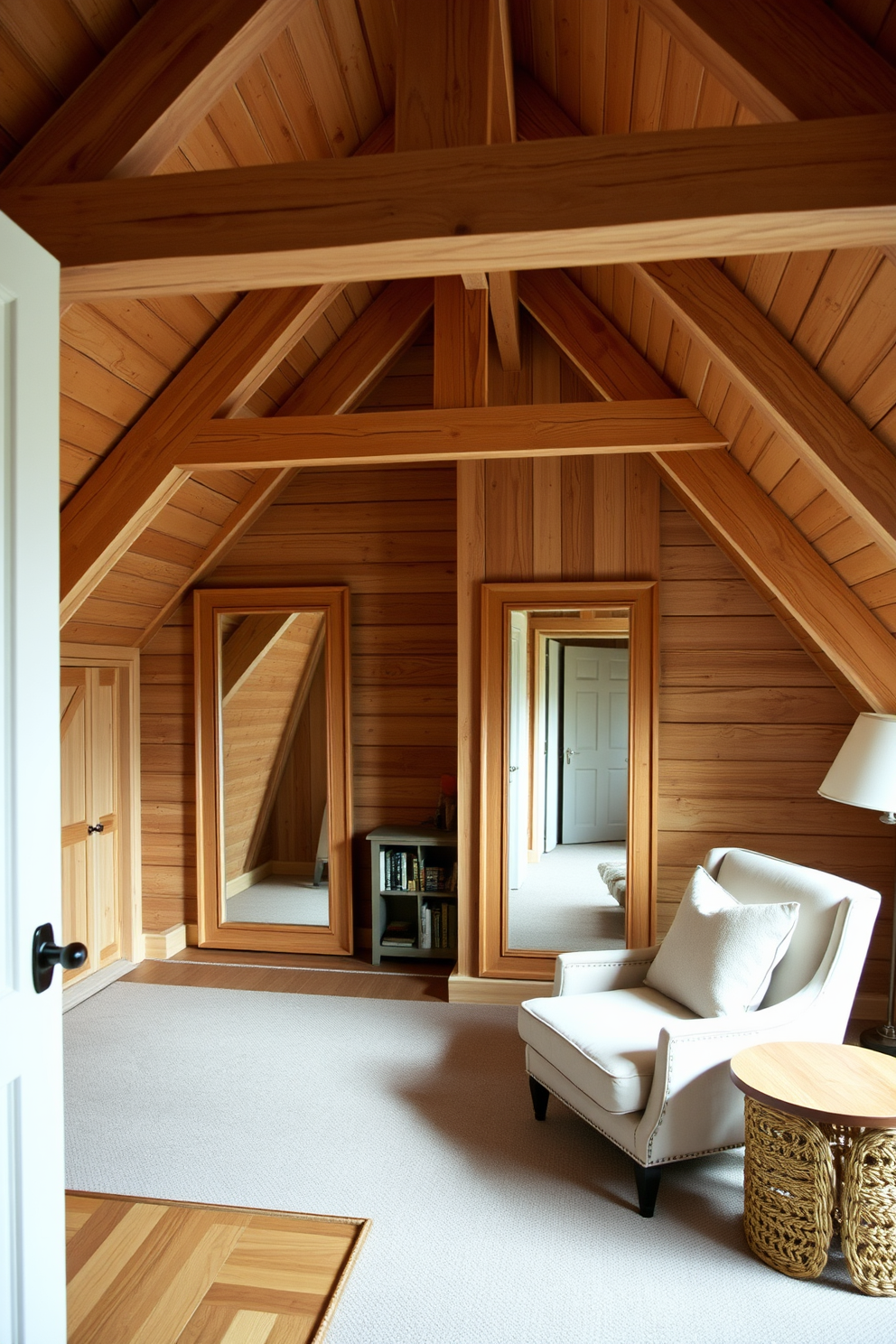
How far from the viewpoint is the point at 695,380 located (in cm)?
323

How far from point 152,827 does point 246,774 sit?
1.95ft

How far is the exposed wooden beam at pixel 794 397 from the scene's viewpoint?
240 centimetres

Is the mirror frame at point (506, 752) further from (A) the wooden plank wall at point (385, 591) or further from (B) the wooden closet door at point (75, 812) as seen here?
(B) the wooden closet door at point (75, 812)

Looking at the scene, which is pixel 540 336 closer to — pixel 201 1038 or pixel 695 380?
pixel 695 380

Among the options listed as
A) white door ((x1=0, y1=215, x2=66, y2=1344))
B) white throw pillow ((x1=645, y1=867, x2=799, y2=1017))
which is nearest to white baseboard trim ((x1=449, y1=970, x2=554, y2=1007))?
white throw pillow ((x1=645, y1=867, x2=799, y2=1017))

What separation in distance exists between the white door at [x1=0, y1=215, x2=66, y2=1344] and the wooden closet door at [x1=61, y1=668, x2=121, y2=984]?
9.45ft

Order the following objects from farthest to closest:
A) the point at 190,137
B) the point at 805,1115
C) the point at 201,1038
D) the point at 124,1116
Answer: the point at 201,1038, the point at 124,1116, the point at 190,137, the point at 805,1115

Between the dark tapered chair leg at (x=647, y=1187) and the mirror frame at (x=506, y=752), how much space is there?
1.56 m

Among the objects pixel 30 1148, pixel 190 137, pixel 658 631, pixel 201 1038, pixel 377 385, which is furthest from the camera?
pixel 377 385

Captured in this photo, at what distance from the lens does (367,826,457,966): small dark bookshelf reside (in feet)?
14.7

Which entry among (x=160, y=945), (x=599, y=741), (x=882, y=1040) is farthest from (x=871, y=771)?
(x=160, y=945)

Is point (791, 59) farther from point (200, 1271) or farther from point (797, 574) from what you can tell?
point (200, 1271)

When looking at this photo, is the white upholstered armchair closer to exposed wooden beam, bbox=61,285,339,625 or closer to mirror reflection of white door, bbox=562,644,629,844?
mirror reflection of white door, bbox=562,644,629,844

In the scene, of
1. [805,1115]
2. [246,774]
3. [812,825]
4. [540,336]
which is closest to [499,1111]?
[805,1115]
